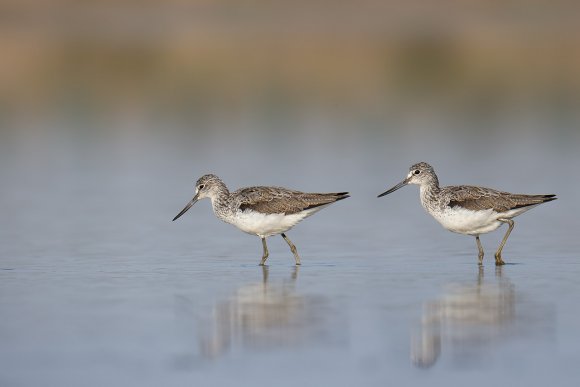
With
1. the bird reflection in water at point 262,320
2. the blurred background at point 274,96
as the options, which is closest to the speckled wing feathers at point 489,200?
the bird reflection in water at point 262,320

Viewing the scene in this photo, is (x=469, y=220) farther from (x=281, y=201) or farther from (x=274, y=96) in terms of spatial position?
(x=274, y=96)

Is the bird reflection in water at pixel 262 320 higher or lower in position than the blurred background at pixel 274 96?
lower

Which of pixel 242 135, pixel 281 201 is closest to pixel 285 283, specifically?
pixel 281 201

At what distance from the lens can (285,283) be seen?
13445 mm

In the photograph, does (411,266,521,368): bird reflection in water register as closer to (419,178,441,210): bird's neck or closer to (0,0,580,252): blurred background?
(419,178,441,210): bird's neck

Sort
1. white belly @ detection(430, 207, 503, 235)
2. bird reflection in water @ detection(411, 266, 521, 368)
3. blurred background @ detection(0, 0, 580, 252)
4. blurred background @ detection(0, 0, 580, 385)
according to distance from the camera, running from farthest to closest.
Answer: blurred background @ detection(0, 0, 580, 252), white belly @ detection(430, 207, 503, 235), blurred background @ detection(0, 0, 580, 385), bird reflection in water @ detection(411, 266, 521, 368)

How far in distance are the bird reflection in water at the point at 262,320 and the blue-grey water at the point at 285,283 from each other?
3cm

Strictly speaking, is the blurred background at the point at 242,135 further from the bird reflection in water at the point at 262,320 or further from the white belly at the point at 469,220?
the white belly at the point at 469,220

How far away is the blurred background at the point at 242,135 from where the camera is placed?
13.5 meters

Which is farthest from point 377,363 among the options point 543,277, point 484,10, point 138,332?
point 484,10

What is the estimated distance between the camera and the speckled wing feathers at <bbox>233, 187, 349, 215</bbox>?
607 inches

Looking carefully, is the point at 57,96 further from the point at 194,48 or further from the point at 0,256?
the point at 0,256

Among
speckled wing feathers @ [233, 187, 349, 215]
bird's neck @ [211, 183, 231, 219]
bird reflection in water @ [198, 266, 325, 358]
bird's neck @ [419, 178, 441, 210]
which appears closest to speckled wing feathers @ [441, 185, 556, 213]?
bird's neck @ [419, 178, 441, 210]

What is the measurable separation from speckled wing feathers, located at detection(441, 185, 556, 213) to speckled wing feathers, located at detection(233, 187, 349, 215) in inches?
54.2
